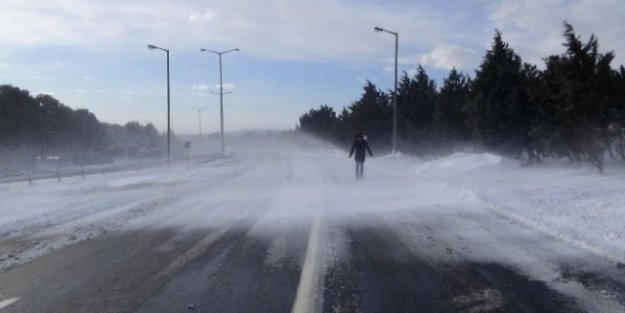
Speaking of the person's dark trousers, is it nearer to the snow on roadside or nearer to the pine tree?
the snow on roadside

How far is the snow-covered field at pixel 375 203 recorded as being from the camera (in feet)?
32.3

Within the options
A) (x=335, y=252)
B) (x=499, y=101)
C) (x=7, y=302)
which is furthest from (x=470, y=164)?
(x=7, y=302)

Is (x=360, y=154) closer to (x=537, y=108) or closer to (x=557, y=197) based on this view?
(x=537, y=108)

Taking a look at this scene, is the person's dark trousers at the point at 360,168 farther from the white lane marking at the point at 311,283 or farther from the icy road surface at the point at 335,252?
the white lane marking at the point at 311,283

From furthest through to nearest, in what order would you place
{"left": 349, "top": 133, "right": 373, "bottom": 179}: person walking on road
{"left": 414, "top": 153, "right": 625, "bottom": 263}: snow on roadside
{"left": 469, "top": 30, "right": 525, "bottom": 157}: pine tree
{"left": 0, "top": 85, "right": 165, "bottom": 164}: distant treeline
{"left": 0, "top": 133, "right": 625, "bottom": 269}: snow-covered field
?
{"left": 0, "top": 85, "right": 165, "bottom": 164}: distant treeline < {"left": 349, "top": 133, "right": 373, "bottom": 179}: person walking on road < {"left": 469, "top": 30, "right": 525, "bottom": 157}: pine tree < {"left": 0, "top": 133, "right": 625, "bottom": 269}: snow-covered field < {"left": 414, "top": 153, "right": 625, "bottom": 263}: snow on roadside

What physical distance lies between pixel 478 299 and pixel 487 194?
27.6 ft

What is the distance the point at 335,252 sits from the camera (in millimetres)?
8555

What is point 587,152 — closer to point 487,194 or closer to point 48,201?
point 487,194

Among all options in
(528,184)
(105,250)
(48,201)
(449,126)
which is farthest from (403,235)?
(449,126)

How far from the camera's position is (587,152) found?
15836 mm

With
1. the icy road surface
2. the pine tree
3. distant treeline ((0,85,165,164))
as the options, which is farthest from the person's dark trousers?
distant treeline ((0,85,165,164))

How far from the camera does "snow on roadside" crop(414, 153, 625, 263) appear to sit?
873 centimetres

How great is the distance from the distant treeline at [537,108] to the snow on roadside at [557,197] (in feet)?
2.57

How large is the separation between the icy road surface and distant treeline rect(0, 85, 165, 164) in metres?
43.0
